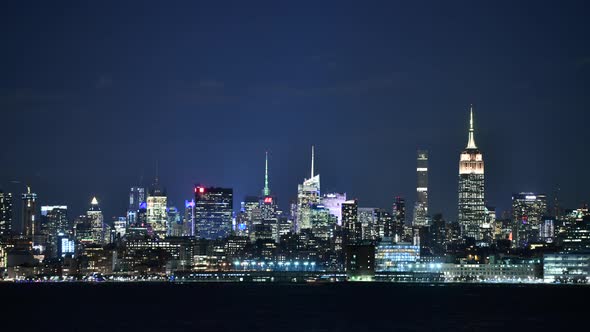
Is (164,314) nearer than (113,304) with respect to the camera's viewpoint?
Yes

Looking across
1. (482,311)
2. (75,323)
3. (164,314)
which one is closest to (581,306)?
(482,311)

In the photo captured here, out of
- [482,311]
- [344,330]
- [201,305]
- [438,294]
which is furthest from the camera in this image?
[438,294]

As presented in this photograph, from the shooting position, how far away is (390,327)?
11556 centimetres

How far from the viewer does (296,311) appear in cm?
14012

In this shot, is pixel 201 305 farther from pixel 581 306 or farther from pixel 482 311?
pixel 581 306

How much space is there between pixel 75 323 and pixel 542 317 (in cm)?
5076

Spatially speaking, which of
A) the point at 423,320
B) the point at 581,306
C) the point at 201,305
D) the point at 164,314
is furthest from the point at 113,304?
the point at 581,306

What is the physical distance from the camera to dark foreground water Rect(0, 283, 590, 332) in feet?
379

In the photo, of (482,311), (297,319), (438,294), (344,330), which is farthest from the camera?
(438,294)

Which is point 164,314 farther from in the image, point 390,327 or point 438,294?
point 438,294

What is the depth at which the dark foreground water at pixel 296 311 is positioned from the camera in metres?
115

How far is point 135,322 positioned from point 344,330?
22.4 m

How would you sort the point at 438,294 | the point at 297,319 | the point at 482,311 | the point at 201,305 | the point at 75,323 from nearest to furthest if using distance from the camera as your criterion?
the point at 75,323
the point at 297,319
the point at 482,311
the point at 201,305
the point at 438,294

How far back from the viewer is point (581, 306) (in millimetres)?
151125
